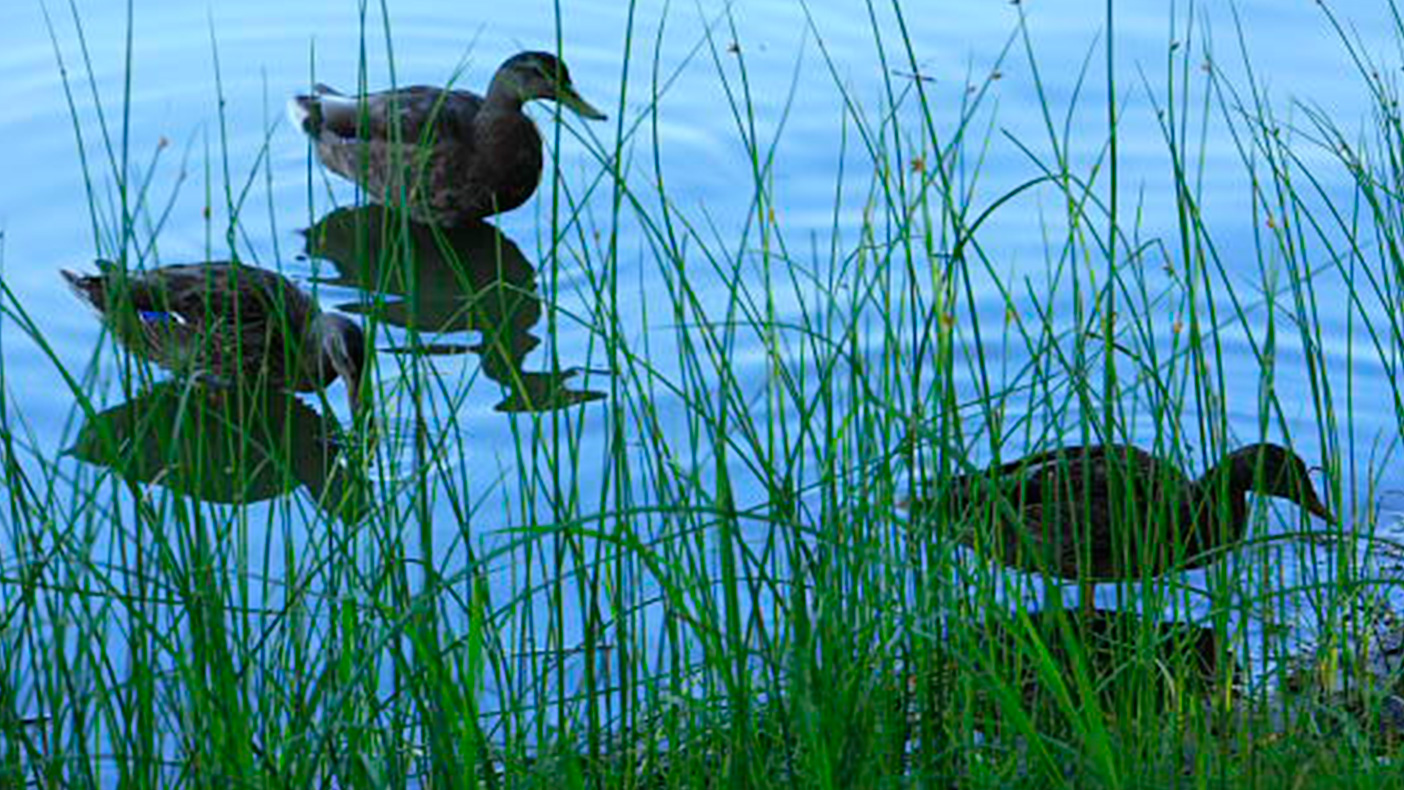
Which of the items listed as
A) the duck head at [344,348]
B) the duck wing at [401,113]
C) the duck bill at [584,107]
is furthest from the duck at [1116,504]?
the duck wing at [401,113]

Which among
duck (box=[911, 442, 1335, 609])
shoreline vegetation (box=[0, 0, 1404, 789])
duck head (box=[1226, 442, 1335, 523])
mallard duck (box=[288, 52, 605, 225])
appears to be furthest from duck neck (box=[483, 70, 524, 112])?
shoreline vegetation (box=[0, 0, 1404, 789])

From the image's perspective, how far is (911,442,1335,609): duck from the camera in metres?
2.89

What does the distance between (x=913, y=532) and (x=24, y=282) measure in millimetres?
3592

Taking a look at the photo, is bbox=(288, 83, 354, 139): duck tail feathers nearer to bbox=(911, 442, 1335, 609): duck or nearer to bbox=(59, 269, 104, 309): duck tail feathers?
bbox=(59, 269, 104, 309): duck tail feathers

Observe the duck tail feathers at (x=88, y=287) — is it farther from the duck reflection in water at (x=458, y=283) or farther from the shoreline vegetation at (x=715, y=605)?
the shoreline vegetation at (x=715, y=605)

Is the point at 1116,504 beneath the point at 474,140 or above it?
beneath

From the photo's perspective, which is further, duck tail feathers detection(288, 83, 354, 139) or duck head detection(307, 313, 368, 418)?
duck tail feathers detection(288, 83, 354, 139)

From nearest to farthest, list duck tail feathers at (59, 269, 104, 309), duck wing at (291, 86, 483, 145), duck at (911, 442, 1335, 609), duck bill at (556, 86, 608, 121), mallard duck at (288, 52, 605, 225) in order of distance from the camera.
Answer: duck at (911, 442, 1335, 609), duck tail feathers at (59, 269, 104, 309), duck bill at (556, 86, 608, 121), duck wing at (291, 86, 483, 145), mallard duck at (288, 52, 605, 225)

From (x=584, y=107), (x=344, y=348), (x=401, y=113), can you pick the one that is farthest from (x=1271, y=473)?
(x=401, y=113)

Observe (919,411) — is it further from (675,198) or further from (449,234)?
(449,234)

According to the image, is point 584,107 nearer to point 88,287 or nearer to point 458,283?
point 458,283

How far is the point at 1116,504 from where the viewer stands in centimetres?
291

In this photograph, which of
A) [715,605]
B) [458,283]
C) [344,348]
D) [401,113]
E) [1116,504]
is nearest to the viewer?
[715,605]

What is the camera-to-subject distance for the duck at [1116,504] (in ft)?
9.47
